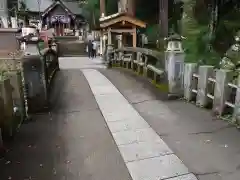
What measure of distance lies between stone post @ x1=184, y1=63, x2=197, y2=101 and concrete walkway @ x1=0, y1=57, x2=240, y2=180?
1.11 ft

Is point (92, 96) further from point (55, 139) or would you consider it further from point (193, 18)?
point (193, 18)

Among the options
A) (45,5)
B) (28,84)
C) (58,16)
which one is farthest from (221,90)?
(45,5)

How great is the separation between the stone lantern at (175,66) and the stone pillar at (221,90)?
5.11ft

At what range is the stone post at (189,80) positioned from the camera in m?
6.74

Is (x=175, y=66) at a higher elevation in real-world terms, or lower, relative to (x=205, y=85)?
higher

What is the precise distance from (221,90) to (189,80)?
131 centimetres

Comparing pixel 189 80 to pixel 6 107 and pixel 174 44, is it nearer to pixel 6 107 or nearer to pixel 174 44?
pixel 174 44

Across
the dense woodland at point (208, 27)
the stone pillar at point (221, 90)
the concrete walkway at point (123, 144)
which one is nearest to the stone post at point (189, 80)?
the concrete walkway at point (123, 144)

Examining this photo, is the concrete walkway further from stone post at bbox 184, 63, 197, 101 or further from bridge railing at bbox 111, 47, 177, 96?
bridge railing at bbox 111, 47, 177, 96

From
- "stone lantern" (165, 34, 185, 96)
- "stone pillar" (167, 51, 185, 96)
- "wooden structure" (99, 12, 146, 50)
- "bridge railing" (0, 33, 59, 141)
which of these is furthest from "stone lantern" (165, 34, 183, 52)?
"wooden structure" (99, 12, 146, 50)

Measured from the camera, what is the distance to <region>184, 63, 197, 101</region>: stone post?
6.74 m

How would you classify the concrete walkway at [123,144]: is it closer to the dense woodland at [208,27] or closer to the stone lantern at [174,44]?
the stone lantern at [174,44]

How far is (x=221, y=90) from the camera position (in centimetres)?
559

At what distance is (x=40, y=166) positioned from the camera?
384 centimetres
